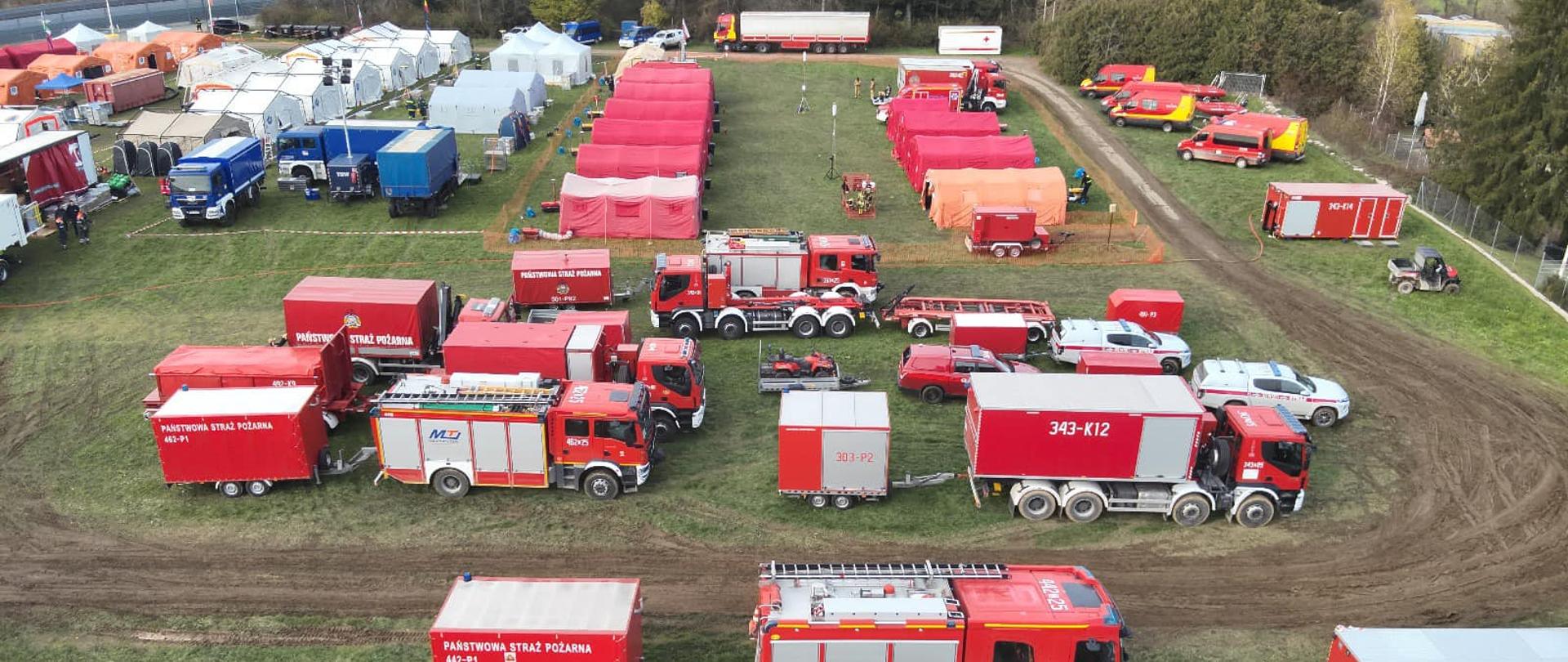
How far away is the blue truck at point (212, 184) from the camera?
1615 inches

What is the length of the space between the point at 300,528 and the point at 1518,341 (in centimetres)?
3563

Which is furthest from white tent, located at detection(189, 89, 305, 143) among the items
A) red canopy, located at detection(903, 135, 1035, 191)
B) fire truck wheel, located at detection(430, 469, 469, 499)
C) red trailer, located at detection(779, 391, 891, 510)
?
red trailer, located at detection(779, 391, 891, 510)

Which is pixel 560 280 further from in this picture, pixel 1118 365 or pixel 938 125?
pixel 938 125

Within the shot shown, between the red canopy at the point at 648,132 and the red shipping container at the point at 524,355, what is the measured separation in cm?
2427

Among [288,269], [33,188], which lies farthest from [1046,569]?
[33,188]

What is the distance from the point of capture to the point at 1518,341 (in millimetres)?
32188

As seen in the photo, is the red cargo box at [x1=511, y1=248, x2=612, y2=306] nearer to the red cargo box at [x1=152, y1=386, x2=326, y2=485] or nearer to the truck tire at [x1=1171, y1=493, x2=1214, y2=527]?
the red cargo box at [x1=152, y1=386, x2=326, y2=485]

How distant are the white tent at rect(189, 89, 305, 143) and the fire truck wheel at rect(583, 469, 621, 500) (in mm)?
38619

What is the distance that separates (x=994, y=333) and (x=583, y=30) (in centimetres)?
7161

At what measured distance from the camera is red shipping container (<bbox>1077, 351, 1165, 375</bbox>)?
26812 millimetres

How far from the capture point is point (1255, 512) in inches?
870

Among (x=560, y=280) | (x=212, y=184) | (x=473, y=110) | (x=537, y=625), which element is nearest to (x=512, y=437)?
(x=537, y=625)

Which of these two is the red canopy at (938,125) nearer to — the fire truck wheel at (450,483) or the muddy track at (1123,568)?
the muddy track at (1123,568)


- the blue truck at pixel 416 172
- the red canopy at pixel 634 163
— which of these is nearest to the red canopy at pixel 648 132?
the red canopy at pixel 634 163
